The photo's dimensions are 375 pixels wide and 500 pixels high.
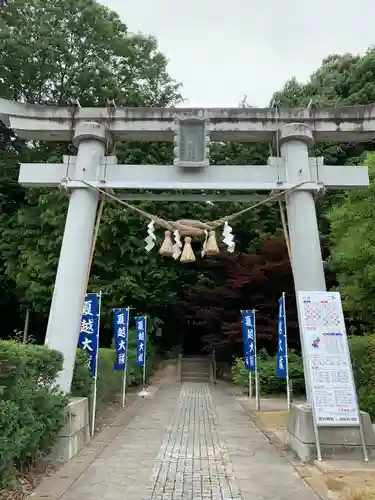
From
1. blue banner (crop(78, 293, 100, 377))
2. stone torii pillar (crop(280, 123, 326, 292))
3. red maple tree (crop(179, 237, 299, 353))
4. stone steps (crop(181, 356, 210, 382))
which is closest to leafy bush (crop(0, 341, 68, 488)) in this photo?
blue banner (crop(78, 293, 100, 377))

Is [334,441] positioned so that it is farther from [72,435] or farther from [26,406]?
[26,406]

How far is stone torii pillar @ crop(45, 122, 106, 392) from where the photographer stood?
24.7 feet

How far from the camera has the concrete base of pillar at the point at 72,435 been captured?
21.5ft

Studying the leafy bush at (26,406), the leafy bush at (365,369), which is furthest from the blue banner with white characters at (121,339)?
the leafy bush at (365,369)

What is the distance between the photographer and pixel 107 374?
1308 cm

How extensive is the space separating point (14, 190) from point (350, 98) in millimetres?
17345

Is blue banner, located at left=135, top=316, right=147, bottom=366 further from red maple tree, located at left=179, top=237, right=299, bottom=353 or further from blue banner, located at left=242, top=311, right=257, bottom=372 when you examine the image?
blue banner, located at left=242, top=311, right=257, bottom=372

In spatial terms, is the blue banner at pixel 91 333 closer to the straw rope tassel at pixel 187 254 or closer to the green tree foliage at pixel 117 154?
the straw rope tassel at pixel 187 254

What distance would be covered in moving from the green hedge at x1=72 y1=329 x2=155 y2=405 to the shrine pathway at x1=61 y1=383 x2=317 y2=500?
119cm

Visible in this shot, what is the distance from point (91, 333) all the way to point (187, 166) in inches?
156

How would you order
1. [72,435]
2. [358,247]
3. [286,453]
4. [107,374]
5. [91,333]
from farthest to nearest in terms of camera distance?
[107,374] < [358,247] < [91,333] < [286,453] < [72,435]

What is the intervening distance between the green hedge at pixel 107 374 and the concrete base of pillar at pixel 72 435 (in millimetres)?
817

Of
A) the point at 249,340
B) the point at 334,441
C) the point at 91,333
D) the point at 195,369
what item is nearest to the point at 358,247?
the point at 334,441

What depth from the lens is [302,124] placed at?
8406 mm
